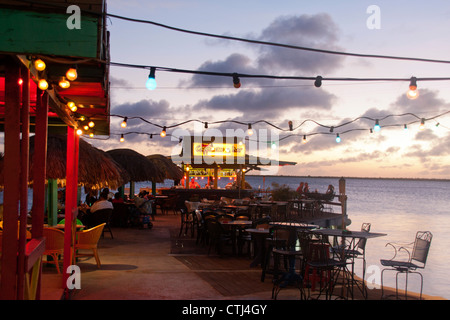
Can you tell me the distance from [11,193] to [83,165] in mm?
7817

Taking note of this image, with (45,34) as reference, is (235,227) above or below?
below

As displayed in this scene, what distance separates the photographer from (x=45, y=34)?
3760 mm

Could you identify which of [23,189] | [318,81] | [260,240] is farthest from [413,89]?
[23,189]

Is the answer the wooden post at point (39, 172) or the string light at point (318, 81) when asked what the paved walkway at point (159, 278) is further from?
the string light at point (318, 81)

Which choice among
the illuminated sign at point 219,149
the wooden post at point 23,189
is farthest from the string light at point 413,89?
the illuminated sign at point 219,149

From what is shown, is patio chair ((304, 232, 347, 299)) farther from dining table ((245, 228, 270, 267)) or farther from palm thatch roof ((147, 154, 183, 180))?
palm thatch roof ((147, 154, 183, 180))

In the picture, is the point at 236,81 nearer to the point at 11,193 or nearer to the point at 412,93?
the point at 412,93

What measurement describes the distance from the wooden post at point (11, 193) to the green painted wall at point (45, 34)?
290 millimetres

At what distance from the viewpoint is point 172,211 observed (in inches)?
966

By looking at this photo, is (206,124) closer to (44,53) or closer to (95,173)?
(95,173)

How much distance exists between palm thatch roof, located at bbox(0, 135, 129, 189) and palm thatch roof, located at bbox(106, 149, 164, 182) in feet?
15.9

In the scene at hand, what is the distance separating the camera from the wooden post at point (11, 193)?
350 centimetres

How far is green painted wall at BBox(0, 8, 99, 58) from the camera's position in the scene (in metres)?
3.61
